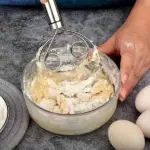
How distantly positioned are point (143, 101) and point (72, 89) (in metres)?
0.15

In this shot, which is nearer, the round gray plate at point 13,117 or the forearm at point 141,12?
the round gray plate at point 13,117

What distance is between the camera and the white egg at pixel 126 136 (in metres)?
0.69

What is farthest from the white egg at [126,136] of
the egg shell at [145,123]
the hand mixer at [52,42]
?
the hand mixer at [52,42]

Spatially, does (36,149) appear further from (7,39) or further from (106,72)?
(7,39)

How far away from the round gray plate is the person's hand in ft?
0.70

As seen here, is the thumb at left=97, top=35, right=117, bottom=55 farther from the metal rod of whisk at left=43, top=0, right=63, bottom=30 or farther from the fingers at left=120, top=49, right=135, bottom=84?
the metal rod of whisk at left=43, top=0, right=63, bottom=30

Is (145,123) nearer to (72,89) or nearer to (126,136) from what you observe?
(126,136)

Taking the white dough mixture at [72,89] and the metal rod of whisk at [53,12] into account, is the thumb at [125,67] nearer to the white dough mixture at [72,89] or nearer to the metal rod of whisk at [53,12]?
the white dough mixture at [72,89]

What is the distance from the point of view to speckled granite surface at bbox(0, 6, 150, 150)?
758mm

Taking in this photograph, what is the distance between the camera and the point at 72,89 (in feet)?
2.51

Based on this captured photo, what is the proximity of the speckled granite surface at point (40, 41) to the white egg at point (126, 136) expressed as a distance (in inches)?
2.0

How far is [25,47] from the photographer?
96 cm

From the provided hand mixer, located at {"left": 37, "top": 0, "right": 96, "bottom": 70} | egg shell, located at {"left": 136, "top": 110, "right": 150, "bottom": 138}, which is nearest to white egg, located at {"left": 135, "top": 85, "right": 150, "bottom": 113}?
egg shell, located at {"left": 136, "top": 110, "right": 150, "bottom": 138}

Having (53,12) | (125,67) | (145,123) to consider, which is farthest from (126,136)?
(53,12)
